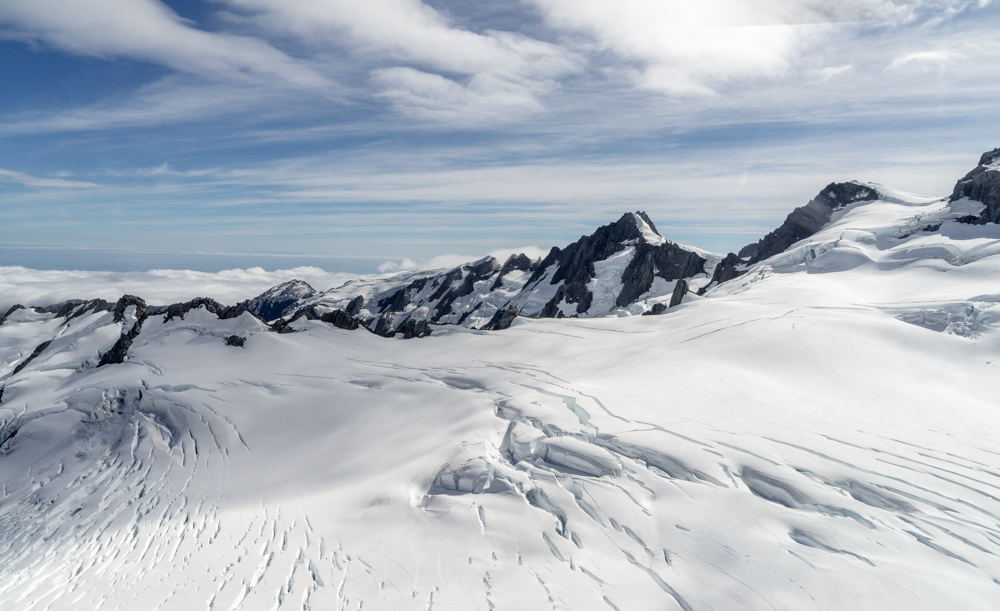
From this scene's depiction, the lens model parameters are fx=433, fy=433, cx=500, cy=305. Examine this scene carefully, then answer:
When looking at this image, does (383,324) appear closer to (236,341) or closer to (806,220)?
(236,341)

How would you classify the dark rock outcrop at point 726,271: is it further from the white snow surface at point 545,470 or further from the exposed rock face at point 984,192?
the white snow surface at point 545,470

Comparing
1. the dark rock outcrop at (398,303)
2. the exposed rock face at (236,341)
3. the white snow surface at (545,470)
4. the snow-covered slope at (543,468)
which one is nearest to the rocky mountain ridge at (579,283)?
the exposed rock face at (236,341)

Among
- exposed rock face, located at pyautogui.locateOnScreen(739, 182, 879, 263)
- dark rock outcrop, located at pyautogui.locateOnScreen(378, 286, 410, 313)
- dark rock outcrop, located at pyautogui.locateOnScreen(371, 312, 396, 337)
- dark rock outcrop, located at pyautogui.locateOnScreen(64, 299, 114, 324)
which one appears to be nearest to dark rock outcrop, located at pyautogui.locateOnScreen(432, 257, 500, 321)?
dark rock outcrop, located at pyautogui.locateOnScreen(371, 312, 396, 337)

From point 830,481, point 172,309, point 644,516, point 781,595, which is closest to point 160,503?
point 644,516

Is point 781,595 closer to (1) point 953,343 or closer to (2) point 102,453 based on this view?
(1) point 953,343

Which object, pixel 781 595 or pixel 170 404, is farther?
pixel 170 404
